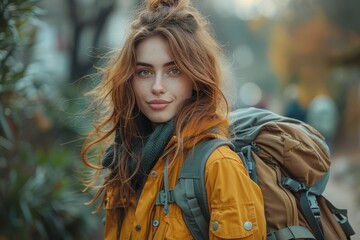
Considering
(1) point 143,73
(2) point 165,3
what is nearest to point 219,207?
(1) point 143,73

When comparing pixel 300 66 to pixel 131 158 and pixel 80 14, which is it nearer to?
pixel 80 14

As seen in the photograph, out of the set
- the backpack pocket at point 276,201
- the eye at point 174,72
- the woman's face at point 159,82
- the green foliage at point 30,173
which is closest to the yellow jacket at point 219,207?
the backpack pocket at point 276,201

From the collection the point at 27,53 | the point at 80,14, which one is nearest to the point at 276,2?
the point at 80,14

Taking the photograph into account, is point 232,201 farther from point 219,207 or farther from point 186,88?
point 186,88

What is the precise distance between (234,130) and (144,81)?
20.0 inches

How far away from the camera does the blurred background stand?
483 cm

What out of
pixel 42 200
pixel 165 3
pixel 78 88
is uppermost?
pixel 165 3

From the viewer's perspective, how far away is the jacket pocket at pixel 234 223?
246 centimetres

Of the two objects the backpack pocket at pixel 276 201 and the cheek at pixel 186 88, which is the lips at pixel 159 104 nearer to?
the cheek at pixel 186 88

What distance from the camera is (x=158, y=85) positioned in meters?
2.75

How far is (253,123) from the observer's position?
3.04m

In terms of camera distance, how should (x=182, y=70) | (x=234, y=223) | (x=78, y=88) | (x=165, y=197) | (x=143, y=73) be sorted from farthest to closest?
(x=78, y=88)
(x=143, y=73)
(x=182, y=70)
(x=165, y=197)
(x=234, y=223)

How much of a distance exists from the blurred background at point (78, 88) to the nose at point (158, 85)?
1.35ft

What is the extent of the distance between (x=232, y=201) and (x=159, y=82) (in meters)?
0.64
